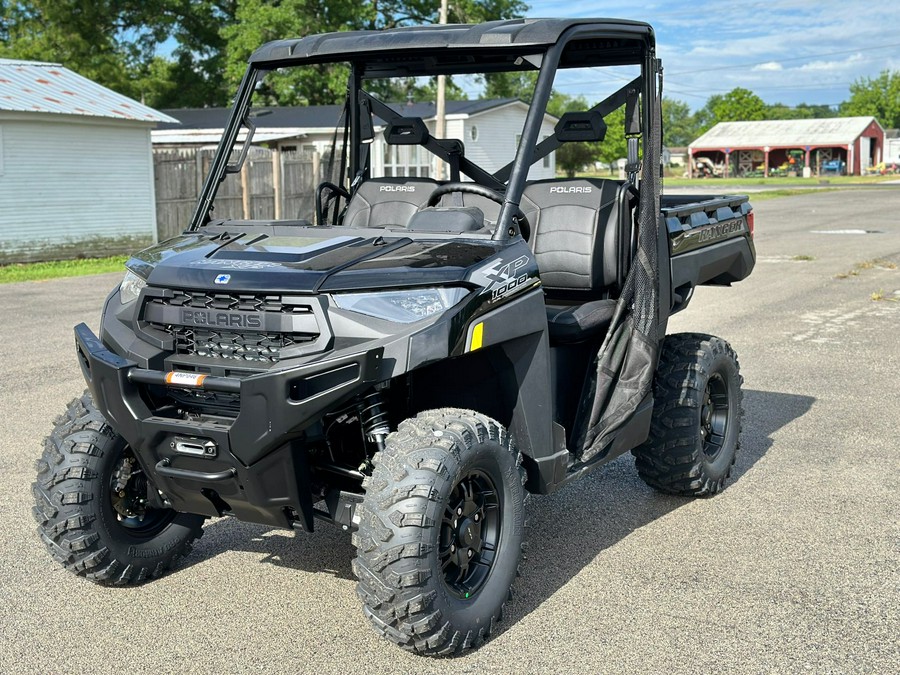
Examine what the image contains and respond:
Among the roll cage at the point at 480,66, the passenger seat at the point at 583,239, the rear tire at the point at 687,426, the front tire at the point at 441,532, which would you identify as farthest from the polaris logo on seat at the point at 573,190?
the front tire at the point at 441,532

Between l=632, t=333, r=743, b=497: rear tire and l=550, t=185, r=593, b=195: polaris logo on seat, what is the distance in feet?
3.25

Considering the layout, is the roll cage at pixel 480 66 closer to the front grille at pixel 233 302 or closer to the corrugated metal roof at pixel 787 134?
the front grille at pixel 233 302

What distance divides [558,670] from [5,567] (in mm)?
2511

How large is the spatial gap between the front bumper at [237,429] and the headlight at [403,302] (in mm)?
184

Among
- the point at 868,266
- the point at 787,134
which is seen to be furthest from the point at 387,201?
the point at 787,134

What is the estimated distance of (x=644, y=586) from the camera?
4.51m

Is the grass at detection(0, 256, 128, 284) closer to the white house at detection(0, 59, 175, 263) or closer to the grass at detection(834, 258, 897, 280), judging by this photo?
the white house at detection(0, 59, 175, 263)

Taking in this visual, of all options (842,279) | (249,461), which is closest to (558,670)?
(249,461)

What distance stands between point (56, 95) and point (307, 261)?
18.7 meters

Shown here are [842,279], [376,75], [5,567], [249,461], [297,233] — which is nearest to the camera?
[249,461]

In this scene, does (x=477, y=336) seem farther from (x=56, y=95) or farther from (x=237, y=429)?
(x=56, y=95)

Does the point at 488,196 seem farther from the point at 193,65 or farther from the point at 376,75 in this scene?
the point at 193,65

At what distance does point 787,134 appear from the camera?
83438 millimetres

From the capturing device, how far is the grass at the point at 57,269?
56.2 ft
